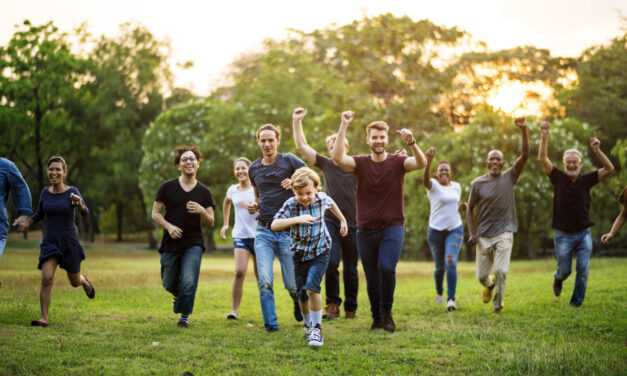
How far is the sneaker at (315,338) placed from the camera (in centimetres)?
687

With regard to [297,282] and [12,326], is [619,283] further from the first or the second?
[12,326]

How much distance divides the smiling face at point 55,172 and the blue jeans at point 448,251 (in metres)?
5.89

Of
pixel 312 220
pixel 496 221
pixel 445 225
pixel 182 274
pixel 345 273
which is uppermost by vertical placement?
pixel 312 220

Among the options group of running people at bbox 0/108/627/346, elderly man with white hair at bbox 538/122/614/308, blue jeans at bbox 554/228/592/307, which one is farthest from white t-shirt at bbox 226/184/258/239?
blue jeans at bbox 554/228/592/307

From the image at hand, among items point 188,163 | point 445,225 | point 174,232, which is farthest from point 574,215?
point 174,232

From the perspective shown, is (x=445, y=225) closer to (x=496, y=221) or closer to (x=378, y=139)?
(x=496, y=221)

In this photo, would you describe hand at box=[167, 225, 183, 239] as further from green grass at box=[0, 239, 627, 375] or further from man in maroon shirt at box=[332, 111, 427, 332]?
man in maroon shirt at box=[332, 111, 427, 332]

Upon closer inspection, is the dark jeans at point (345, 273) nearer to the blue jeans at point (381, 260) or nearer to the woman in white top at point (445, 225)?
the blue jeans at point (381, 260)

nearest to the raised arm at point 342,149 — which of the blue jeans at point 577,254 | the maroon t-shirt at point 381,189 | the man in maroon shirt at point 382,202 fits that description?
the man in maroon shirt at point 382,202

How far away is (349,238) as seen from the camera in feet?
31.3

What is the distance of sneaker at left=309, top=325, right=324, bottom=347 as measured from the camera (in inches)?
271

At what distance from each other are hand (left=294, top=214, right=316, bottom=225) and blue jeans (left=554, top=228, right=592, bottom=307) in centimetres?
490

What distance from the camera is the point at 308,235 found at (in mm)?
7273

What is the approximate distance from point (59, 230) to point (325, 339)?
3.83 metres
